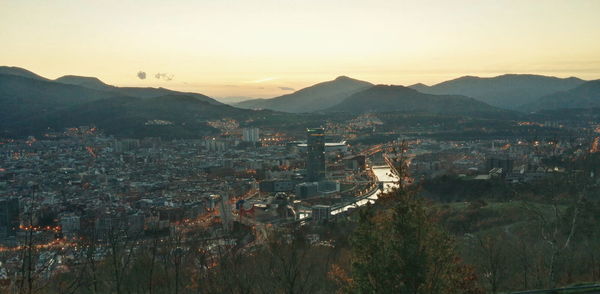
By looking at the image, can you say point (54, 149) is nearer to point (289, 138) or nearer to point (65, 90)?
point (289, 138)

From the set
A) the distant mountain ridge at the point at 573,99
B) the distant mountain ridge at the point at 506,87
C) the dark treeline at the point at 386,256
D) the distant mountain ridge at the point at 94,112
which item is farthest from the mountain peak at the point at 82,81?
the dark treeline at the point at 386,256

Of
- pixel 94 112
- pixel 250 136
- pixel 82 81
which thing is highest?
pixel 82 81

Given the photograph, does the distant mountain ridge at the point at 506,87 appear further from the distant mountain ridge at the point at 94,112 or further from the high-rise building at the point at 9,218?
the high-rise building at the point at 9,218

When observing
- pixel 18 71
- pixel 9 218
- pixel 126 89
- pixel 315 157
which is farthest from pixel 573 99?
pixel 18 71

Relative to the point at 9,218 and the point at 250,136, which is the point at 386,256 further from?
the point at 250,136

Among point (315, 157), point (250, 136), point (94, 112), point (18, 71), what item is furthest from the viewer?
point (18, 71)

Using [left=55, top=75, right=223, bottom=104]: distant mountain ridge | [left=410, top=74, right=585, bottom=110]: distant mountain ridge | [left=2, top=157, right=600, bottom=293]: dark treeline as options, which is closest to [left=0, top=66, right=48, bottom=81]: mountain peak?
[left=55, top=75, right=223, bottom=104]: distant mountain ridge
